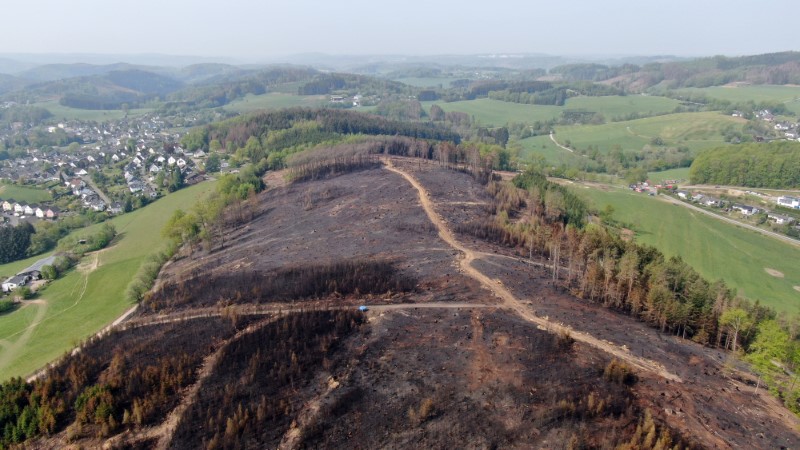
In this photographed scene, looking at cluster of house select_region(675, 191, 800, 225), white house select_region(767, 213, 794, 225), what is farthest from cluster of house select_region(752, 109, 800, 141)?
white house select_region(767, 213, 794, 225)

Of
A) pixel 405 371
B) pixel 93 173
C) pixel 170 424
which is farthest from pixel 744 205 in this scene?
pixel 93 173

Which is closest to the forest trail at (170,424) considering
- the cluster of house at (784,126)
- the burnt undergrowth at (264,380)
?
the burnt undergrowth at (264,380)

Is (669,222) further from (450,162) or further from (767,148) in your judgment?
(767,148)

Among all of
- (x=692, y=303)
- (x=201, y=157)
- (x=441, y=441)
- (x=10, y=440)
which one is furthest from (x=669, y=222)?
(x=201, y=157)

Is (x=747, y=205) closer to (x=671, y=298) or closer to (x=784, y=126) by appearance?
(x=671, y=298)

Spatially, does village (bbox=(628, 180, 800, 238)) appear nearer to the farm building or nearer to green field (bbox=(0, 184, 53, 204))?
the farm building
